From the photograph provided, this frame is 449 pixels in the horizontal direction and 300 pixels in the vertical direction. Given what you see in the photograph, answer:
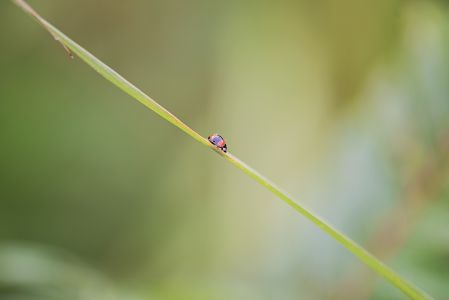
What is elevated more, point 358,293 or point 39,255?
point 358,293

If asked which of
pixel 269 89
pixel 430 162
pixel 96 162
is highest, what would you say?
pixel 269 89

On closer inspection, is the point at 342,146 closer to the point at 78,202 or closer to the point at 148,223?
the point at 148,223

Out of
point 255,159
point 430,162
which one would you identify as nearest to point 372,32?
point 255,159

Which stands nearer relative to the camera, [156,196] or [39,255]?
[39,255]

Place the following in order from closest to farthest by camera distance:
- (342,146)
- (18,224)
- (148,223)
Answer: (342,146)
(18,224)
(148,223)

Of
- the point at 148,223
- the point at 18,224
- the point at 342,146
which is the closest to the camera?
the point at 342,146

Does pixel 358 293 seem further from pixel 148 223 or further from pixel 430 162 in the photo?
pixel 148 223

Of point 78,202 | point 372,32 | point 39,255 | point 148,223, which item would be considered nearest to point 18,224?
point 78,202
